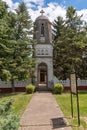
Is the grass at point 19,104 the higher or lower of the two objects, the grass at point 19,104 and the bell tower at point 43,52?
the lower

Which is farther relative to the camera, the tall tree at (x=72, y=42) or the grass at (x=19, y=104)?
the tall tree at (x=72, y=42)

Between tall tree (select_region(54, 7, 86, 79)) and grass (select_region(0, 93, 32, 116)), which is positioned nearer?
grass (select_region(0, 93, 32, 116))

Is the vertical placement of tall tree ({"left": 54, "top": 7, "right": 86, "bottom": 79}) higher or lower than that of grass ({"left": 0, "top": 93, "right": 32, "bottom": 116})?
higher

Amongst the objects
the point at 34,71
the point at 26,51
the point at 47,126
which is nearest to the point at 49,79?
the point at 34,71

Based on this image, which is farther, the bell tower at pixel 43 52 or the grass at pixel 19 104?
the bell tower at pixel 43 52

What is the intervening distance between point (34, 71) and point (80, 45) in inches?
234

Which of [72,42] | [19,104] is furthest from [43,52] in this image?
[19,104]

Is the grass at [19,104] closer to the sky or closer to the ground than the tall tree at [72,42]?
closer to the ground

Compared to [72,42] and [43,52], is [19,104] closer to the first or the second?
[43,52]

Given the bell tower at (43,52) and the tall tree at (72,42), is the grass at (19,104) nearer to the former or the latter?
the bell tower at (43,52)

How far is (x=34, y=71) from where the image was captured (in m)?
25.8

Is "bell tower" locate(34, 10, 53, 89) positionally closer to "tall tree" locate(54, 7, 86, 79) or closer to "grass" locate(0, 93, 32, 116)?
"tall tree" locate(54, 7, 86, 79)

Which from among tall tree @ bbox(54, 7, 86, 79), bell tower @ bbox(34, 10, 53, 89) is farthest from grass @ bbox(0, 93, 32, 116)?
tall tree @ bbox(54, 7, 86, 79)

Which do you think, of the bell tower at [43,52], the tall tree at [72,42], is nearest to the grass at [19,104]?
the bell tower at [43,52]
